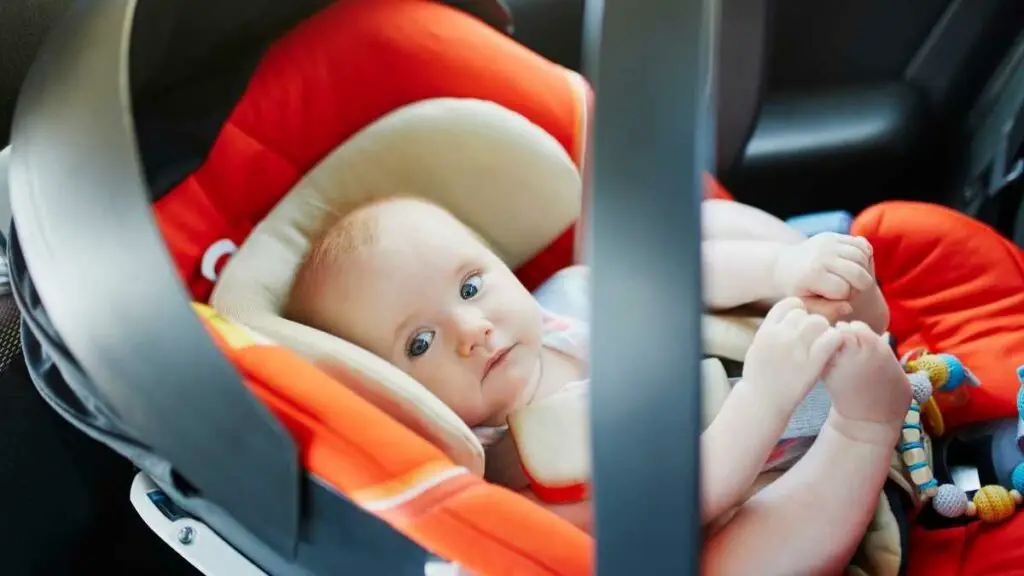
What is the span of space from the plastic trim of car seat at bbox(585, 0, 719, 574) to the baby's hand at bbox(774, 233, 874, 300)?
342mm

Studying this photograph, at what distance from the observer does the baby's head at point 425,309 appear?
2.50 ft

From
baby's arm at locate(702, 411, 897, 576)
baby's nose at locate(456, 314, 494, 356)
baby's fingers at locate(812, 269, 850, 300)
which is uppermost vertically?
baby's fingers at locate(812, 269, 850, 300)

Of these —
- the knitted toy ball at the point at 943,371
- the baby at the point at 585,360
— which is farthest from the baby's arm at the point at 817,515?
the knitted toy ball at the point at 943,371

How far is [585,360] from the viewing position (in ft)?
2.62

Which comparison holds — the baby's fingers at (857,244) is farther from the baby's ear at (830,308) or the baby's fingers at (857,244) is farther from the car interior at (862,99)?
the car interior at (862,99)

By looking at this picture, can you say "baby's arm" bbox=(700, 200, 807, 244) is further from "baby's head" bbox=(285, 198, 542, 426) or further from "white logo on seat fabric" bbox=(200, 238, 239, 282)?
"white logo on seat fabric" bbox=(200, 238, 239, 282)

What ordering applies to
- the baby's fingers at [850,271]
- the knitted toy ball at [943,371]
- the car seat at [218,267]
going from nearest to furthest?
the car seat at [218,267]
the baby's fingers at [850,271]
the knitted toy ball at [943,371]

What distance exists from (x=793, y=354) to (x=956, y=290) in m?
0.45

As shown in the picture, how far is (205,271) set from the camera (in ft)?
2.65

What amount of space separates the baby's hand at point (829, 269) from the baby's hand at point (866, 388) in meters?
0.10

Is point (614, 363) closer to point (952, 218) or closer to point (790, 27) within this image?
point (952, 218)

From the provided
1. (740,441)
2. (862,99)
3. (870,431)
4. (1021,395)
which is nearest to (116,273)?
(740,441)

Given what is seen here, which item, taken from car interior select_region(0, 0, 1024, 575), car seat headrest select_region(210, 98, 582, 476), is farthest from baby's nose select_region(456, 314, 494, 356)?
car interior select_region(0, 0, 1024, 575)

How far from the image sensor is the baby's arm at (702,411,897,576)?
63 centimetres
